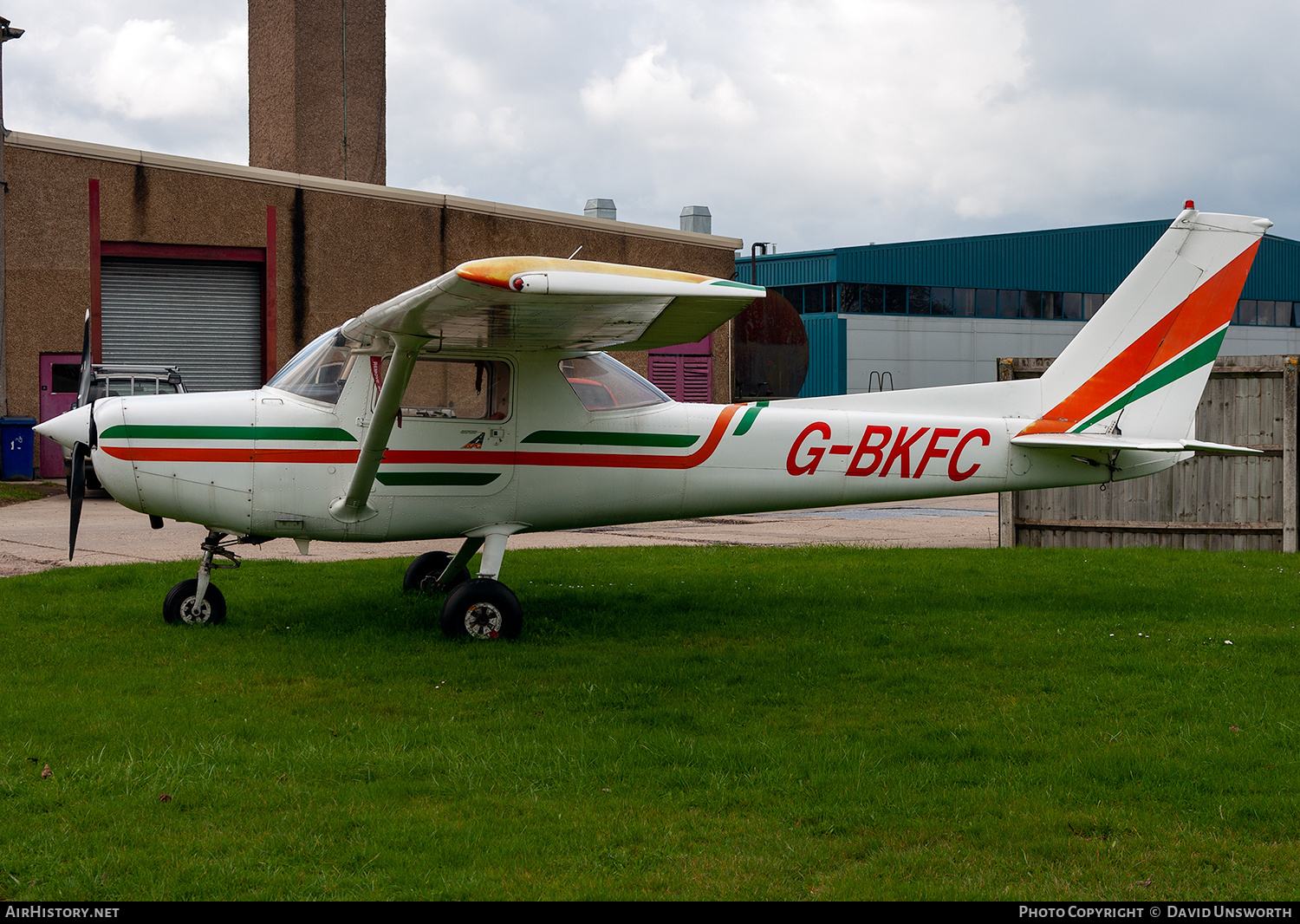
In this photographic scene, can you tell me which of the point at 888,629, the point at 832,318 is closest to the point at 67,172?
the point at 888,629

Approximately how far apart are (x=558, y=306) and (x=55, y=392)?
20.1 meters

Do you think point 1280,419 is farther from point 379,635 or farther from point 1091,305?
point 1091,305

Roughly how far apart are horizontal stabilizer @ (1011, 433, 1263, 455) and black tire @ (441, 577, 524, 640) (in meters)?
4.01

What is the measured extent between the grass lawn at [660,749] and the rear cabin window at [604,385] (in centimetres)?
160

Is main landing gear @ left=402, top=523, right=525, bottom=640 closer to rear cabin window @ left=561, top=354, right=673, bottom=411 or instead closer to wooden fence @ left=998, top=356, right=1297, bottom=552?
rear cabin window @ left=561, top=354, right=673, bottom=411

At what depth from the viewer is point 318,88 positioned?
3259 centimetres

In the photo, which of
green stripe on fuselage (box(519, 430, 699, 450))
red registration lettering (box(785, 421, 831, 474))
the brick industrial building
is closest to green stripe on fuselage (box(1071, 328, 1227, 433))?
red registration lettering (box(785, 421, 831, 474))

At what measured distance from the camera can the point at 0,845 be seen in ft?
13.1

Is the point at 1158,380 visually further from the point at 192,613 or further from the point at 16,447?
the point at 16,447

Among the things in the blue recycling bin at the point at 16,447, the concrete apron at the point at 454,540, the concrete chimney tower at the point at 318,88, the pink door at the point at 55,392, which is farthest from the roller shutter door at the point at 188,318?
the concrete chimney tower at the point at 318,88

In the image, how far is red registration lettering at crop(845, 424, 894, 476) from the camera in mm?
8586

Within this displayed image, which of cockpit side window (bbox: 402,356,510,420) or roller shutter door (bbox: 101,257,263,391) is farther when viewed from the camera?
roller shutter door (bbox: 101,257,263,391)

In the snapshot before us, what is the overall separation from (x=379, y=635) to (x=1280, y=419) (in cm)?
953

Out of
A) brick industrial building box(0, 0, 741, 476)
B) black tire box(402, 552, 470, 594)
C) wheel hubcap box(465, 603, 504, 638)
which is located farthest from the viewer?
brick industrial building box(0, 0, 741, 476)
